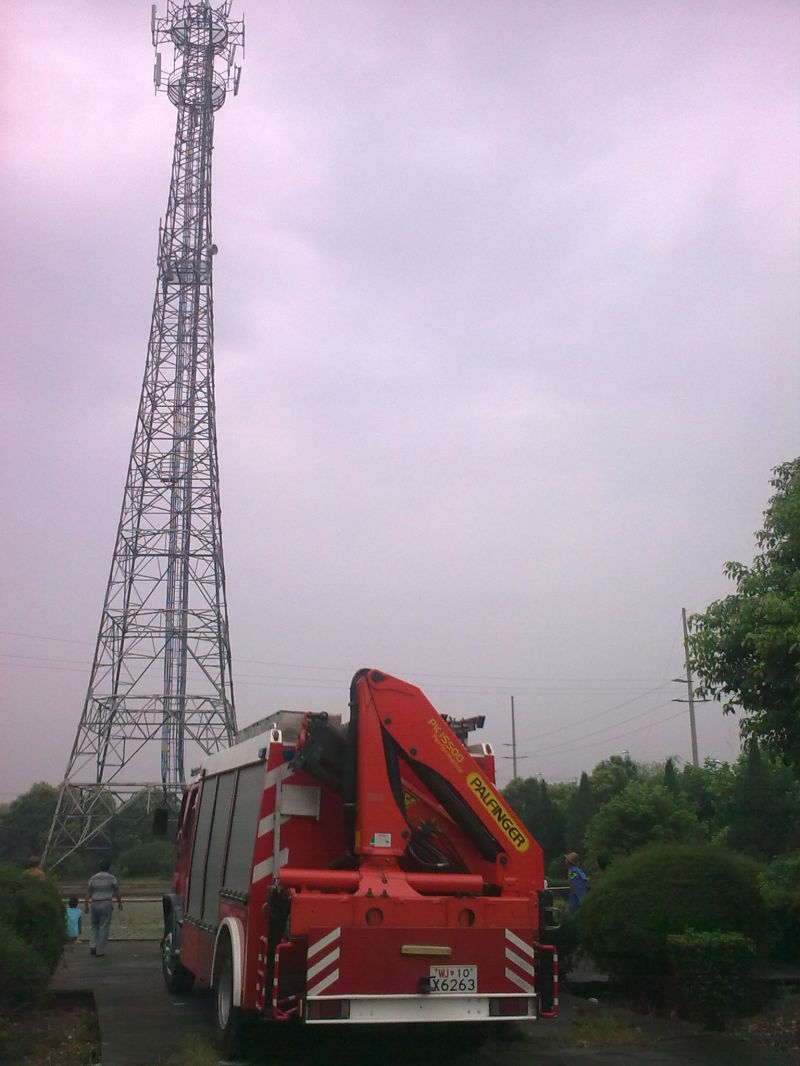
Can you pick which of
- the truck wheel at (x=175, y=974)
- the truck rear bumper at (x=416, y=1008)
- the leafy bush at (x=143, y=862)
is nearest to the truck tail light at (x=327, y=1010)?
the truck rear bumper at (x=416, y=1008)

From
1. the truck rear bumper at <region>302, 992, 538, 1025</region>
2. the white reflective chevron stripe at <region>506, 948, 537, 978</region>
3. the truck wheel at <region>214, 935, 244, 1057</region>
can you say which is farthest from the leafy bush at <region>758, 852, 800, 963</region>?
the truck wheel at <region>214, 935, 244, 1057</region>

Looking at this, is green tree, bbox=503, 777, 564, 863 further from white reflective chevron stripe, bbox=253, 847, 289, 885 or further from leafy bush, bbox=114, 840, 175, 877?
white reflective chevron stripe, bbox=253, 847, 289, 885

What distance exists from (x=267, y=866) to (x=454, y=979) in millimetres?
1782

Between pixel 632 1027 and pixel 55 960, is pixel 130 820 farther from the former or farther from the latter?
pixel 632 1027

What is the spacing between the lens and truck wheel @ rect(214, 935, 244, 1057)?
9008mm

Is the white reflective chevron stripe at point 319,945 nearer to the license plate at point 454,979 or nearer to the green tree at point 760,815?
the license plate at point 454,979

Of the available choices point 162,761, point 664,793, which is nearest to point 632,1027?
point 664,793

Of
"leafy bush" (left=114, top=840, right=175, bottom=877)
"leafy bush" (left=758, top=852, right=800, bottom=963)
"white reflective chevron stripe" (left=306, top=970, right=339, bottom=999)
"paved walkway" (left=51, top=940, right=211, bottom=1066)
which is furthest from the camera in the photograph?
"leafy bush" (left=114, top=840, right=175, bottom=877)

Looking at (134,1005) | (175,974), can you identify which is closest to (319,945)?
(134,1005)

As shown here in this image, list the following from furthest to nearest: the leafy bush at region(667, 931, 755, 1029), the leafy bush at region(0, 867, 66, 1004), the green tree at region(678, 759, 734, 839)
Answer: the green tree at region(678, 759, 734, 839)
the leafy bush at region(0, 867, 66, 1004)
the leafy bush at region(667, 931, 755, 1029)

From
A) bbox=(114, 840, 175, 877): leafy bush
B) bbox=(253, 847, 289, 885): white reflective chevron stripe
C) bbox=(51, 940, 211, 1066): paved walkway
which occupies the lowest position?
bbox=(51, 940, 211, 1066): paved walkway

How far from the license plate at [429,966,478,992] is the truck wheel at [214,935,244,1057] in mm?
1760

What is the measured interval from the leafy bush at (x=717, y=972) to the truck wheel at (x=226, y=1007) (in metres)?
4.55

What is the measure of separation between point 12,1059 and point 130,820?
33076 millimetres
